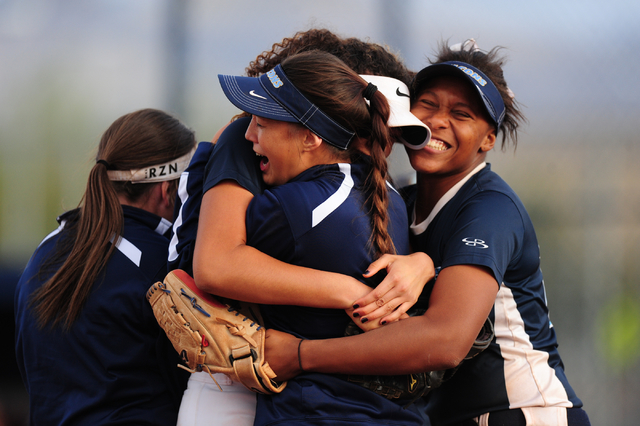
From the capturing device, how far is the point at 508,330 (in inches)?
64.1

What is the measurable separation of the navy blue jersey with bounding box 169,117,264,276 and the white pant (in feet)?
1.19

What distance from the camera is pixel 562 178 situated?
2904mm

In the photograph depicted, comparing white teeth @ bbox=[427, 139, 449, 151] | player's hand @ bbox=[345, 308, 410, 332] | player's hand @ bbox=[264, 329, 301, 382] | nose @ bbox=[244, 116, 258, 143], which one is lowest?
player's hand @ bbox=[264, 329, 301, 382]

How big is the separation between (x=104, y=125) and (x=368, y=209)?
1947 mm

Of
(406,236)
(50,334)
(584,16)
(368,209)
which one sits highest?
(584,16)

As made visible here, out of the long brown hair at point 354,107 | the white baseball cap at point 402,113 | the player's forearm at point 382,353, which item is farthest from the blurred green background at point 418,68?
the player's forearm at point 382,353

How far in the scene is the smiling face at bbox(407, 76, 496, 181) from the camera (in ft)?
5.81

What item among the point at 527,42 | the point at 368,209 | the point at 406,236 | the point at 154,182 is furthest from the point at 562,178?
the point at 154,182

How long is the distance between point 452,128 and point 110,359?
→ 1.42 metres

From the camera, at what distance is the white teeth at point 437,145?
70.2 inches

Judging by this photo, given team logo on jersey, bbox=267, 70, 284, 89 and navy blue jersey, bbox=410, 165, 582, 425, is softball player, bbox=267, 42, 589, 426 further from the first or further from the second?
team logo on jersey, bbox=267, 70, 284, 89

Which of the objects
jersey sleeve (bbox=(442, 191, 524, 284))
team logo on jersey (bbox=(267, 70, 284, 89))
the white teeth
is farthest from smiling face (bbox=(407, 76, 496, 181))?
team logo on jersey (bbox=(267, 70, 284, 89))

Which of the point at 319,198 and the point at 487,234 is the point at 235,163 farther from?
the point at 487,234

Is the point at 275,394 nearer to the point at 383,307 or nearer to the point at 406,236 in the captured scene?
the point at 383,307
